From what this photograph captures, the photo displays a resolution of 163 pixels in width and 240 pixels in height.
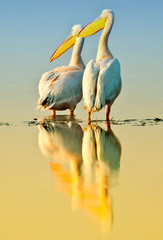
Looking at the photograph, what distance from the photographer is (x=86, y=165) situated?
4172 millimetres

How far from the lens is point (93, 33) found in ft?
35.7

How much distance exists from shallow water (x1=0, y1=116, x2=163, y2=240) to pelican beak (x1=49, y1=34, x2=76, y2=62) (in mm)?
7089

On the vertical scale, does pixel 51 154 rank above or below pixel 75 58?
below

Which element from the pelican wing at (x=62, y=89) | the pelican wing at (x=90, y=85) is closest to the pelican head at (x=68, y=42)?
the pelican wing at (x=62, y=89)

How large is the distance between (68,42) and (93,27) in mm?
1957

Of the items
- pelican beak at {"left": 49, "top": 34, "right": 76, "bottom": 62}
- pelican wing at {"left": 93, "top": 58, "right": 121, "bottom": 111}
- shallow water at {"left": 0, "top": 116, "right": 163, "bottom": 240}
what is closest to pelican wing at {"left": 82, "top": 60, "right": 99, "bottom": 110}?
pelican wing at {"left": 93, "top": 58, "right": 121, "bottom": 111}

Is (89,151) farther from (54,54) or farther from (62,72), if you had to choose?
(54,54)

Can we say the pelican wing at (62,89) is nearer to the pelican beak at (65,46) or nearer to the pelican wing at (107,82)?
the pelican wing at (107,82)

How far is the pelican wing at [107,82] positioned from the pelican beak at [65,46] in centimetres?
397

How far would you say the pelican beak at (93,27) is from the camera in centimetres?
1055

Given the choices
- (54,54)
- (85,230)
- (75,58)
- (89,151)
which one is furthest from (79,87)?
(85,230)

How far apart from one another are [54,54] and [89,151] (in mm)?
8408

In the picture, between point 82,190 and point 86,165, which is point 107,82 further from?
point 82,190

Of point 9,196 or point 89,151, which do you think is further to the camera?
point 89,151
